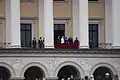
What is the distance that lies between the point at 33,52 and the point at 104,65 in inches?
304

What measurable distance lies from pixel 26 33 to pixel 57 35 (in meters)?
3.64

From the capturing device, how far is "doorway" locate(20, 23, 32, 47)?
226 ft

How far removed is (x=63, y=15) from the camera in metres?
69.6

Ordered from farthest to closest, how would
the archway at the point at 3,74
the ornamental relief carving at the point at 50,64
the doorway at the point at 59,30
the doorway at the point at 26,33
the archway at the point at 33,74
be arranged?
1. the doorway at the point at 59,30
2. the doorway at the point at 26,33
3. the archway at the point at 33,74
4. the archway at the point at 3,74
5. the ornamental relief carving at the point at 50,64

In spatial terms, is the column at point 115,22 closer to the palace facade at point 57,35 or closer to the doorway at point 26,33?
the palace facade at point 57,35

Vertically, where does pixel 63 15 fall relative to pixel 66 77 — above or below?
above

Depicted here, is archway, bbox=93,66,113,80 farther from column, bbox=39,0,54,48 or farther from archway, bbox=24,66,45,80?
column, bbox=39,0,54,48

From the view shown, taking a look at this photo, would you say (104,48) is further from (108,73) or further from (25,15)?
(25,15)

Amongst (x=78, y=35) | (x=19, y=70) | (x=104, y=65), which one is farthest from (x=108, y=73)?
(x=19, y=70)

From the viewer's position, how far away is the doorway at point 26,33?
226ft

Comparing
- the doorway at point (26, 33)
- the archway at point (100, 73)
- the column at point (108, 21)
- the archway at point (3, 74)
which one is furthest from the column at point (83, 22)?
the archway at point (3, 74)

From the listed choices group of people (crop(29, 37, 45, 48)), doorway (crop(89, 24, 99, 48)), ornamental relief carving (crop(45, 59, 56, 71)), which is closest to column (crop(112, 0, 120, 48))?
doorway (crop(89, 24, 99, 48))

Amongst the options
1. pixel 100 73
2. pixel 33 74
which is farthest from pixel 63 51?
pixel 100 73

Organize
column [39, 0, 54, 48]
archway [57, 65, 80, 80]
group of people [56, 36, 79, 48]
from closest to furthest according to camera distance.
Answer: column [39, 0, 54, 48] < group of people [56, 36, 79, 48] < archway [57, 65, 80, 80]
